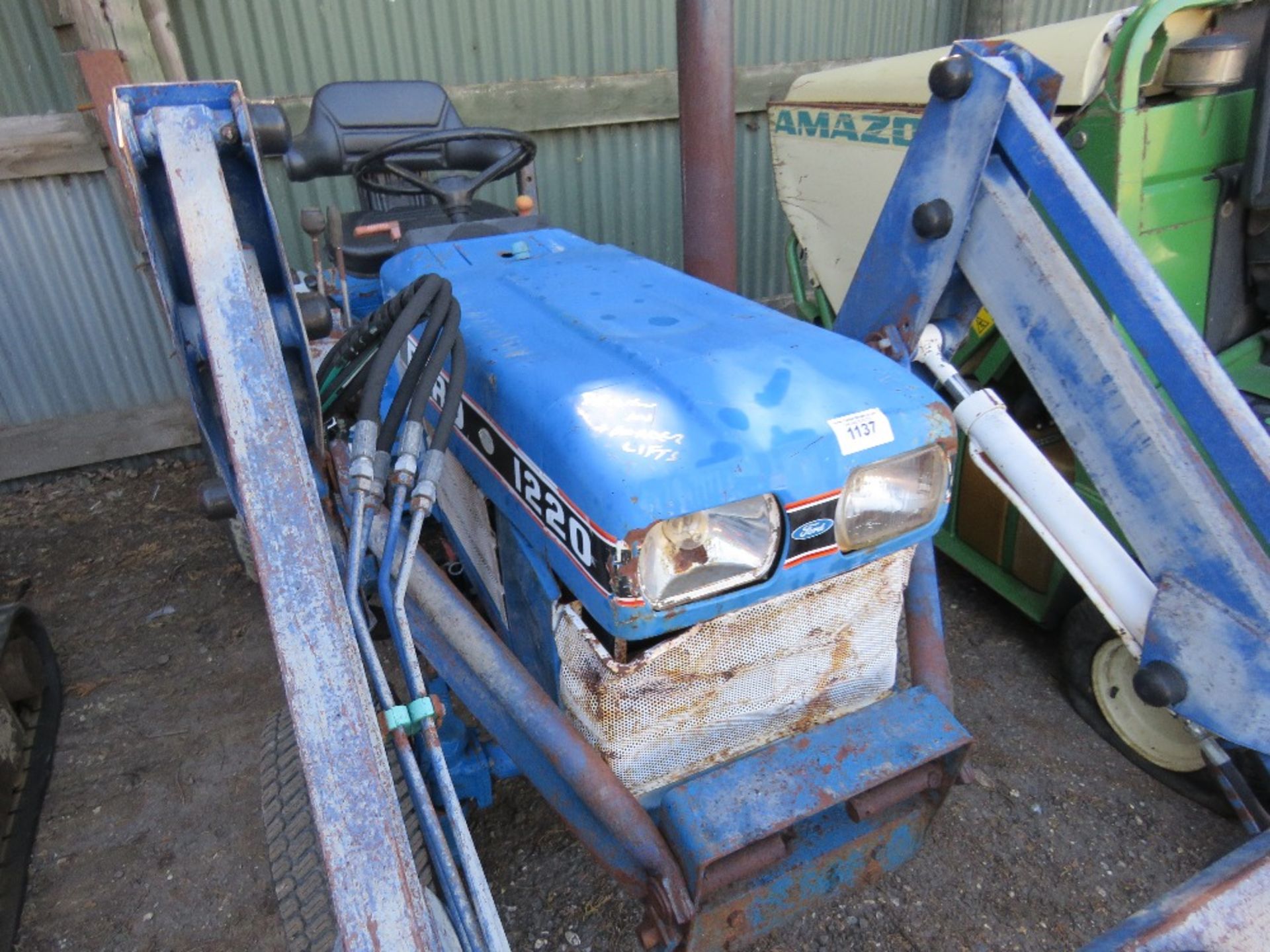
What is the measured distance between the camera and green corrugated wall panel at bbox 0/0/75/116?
133 inches

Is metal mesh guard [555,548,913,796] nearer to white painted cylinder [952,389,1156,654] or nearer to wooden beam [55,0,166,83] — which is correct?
Answer: white painted cylinder [952,389,1156,654]

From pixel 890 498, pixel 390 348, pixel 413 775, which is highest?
pixel 390 348

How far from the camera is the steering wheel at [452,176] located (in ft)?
6.79

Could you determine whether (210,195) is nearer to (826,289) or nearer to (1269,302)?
(826,289)

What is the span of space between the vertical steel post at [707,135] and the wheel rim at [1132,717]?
5.47 feet

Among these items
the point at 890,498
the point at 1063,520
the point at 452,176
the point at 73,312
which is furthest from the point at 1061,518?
the point at 73,312

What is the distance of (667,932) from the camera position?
1242 millimetres

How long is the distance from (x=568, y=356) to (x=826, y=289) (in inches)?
66.8

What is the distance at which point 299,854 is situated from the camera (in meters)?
1.31

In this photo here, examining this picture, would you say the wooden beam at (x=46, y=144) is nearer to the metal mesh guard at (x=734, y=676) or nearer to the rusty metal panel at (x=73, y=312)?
the rusty metal panel at (x=73, y=312)

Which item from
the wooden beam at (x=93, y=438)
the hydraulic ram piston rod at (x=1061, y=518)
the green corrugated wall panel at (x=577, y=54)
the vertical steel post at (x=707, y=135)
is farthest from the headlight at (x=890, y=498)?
the wooden beam at (x=93, y=438)

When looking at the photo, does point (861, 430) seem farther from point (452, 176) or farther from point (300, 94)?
point (300, 94)

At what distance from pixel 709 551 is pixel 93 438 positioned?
12.1 feet

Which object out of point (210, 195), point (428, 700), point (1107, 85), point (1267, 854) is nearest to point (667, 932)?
point (428, 700)
